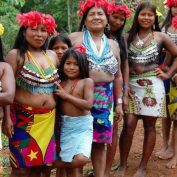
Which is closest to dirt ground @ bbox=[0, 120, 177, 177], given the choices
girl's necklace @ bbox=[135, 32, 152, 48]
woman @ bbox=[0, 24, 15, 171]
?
girl's necklace @ bbox=[135, 32, 152, 48]

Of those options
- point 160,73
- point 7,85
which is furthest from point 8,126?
point 160,73

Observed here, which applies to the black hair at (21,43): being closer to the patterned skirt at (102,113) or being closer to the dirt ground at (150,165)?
the patterned skirt at (102,113)

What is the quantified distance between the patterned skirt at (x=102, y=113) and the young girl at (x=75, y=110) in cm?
30

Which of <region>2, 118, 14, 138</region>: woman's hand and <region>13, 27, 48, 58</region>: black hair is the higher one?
<region>13, 27, 48, 58</region>: black hair

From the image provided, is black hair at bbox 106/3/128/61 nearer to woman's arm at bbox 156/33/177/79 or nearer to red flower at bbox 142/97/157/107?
woman's arm at bbox 156/33/177/79

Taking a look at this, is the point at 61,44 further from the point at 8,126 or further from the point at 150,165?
the point at 150,165

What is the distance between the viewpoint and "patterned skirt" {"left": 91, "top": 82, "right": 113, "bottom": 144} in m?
4.49

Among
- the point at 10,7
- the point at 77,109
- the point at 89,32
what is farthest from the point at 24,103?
the point at 10,7

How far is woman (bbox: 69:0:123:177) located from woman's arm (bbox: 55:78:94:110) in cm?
29

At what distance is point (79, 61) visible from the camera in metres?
4.15

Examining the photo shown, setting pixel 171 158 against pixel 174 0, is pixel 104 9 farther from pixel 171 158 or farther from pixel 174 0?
pixel 171 158

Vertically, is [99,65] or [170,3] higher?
[170,3]

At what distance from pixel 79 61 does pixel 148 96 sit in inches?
51.8

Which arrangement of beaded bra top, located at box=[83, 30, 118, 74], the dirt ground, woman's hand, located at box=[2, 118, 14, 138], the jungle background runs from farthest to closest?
the jungle background
the dirt ground
beaded bra top, located at box=[83, 30, 118, 74]
woman's hand, located at box=[2, 118, 14, 138]
